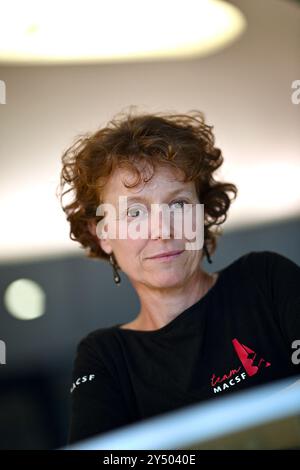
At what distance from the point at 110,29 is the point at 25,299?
0.70 metres

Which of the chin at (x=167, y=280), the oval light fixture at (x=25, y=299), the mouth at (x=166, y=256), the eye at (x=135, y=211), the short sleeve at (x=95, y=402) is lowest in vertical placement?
the short sleeve at (x=95, y=402)

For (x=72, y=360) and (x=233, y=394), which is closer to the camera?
(x=233, y=394)

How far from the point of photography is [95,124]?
1.72 metres

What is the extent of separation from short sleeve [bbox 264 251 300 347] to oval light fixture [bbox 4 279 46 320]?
1.86 feet

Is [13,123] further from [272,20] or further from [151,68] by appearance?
[272,20]

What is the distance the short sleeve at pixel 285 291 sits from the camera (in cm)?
150

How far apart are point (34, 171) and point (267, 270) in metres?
0.62

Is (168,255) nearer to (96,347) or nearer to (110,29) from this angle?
(96,347)

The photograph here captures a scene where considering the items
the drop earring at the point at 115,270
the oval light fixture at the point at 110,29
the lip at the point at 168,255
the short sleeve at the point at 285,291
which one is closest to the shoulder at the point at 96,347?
the drop earring at the point at 115,270

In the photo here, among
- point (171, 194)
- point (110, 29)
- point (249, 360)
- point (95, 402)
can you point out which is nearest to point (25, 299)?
point (95, 402)

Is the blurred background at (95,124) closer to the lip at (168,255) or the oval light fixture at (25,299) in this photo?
the oval light fixture at (25,299)

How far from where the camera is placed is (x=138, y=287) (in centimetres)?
165

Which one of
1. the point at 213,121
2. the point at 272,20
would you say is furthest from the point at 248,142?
the point at 272,20

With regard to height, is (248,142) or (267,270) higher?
(248,142)
